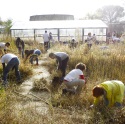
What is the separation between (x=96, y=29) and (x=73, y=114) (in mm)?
18825

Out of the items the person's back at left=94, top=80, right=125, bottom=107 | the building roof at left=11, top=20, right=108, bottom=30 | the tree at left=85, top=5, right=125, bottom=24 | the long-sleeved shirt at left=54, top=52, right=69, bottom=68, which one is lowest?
the person's back at left=94, top=80, right=125, bottom=107

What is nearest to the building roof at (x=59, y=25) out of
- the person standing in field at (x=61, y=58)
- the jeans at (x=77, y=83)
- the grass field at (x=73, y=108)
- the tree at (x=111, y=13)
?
the grass field at (x=73, y=108)

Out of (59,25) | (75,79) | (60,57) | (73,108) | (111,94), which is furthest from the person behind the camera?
(59,25)

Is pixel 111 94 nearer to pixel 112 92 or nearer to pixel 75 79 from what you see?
pixel 112 92

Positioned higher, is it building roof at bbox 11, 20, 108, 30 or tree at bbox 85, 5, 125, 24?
tree at bbox 85, 5, 125, 24

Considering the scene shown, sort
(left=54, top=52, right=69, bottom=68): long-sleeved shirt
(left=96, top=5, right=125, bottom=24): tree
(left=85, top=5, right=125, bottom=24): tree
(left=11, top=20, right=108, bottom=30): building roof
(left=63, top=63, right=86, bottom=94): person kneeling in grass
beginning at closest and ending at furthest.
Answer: (left=63, top=63, right=86, bottom=94): person kneeling in grass, (left=54, top=52, right=69, bottom=68): long-sleeved shirt, (left=11, top=20, right=108, bottom=30): building roof, (left=85, top=5, right=125, bottom=24): tree, (left=96, top=5, right=125, bottom=24): tree

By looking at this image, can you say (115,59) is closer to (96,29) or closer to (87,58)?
(87,58)

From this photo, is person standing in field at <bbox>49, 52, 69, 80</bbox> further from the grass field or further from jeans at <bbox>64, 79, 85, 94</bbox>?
jeans at <bbox>64, 79, 85, 94</bbox>

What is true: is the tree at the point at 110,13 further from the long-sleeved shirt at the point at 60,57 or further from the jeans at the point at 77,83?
the jeans at the point at 77,83

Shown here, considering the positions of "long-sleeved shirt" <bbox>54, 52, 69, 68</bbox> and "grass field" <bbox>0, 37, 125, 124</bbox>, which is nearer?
"grass field" <bbox>0, 37, 125, 124</bbox>

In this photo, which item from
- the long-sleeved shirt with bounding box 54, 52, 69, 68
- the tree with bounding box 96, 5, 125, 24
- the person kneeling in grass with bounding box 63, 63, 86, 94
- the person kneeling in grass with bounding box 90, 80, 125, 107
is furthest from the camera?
the tree with bounding box 96, 5, 125, 24

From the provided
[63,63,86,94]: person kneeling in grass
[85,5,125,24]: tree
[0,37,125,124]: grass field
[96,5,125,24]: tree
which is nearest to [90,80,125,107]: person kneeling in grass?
[0,37,125,124]: grass field

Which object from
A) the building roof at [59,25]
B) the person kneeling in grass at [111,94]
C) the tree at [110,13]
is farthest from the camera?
the tree at [110,13]

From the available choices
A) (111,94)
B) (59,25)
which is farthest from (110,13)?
(111,94)
